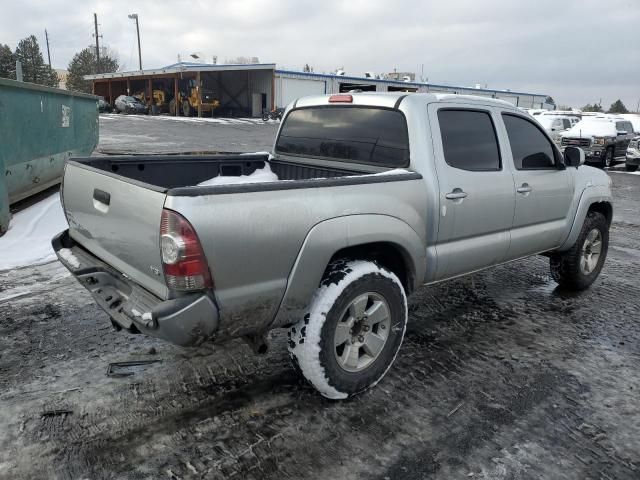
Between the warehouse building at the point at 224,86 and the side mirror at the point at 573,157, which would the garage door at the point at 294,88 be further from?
the side mirror at the point at 573,157

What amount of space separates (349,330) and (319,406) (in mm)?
490

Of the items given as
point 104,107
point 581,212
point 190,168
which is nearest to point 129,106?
point 104,107

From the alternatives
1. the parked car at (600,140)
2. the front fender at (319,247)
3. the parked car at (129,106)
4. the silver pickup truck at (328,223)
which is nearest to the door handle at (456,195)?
the silver pickup truck at (328,223)

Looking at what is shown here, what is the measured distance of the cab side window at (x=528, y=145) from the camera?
415 centimetres

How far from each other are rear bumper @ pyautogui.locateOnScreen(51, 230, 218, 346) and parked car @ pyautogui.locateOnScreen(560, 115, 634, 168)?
743 inches

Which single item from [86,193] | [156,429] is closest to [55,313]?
[86,193]

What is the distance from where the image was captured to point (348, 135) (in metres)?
3.94

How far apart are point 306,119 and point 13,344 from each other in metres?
2.84

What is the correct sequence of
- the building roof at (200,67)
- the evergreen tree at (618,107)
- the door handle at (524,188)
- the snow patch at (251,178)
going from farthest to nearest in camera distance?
the evergreen tree at (618,107) < the building roof at (200,67) < the snow patch at (251,178) < the door handle at (524,188)

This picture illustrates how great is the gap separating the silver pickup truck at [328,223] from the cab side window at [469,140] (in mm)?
13

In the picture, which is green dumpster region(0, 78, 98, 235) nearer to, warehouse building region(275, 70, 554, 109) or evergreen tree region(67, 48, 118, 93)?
warehouse building region(275, 70, 554, 109)

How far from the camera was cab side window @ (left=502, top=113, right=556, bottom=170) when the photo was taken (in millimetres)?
4148

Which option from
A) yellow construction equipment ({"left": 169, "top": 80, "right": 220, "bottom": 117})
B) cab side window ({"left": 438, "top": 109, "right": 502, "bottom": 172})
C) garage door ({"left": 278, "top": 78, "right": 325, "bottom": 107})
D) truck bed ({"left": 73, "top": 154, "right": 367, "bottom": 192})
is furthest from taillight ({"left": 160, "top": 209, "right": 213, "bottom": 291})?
garage door ({"left": 278, "top": 78, "right": 325, "bottom": 107})

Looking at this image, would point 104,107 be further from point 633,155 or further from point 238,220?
point 238,220
